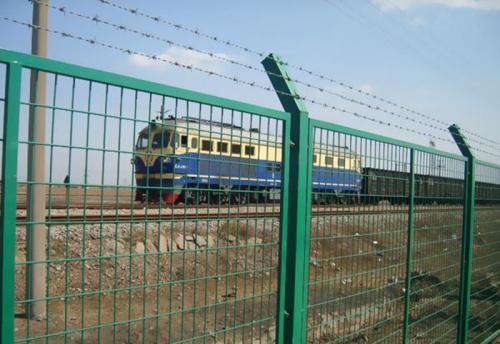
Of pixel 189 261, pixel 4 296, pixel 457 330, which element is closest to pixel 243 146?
pixel 4 296

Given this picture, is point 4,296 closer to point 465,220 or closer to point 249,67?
point 249,67

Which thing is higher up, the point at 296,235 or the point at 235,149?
the point at 235,149

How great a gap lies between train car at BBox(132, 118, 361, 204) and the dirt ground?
230 mm

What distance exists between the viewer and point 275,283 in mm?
4566

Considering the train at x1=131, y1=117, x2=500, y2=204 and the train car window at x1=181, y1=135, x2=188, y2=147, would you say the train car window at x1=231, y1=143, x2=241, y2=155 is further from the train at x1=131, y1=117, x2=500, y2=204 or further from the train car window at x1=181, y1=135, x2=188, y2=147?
the train car window at x1=181, y1=135, x2=188, y2=147

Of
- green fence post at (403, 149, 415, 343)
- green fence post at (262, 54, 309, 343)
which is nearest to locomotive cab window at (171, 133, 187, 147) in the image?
green fence post at (262, 54, 309, 343)

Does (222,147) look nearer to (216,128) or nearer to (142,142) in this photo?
(216,128)

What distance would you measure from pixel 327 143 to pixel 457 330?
3.84 metres

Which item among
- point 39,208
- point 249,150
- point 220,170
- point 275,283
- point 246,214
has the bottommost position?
point 275,283

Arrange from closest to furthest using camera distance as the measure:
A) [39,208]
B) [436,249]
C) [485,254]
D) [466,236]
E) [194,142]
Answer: [194,142] → [436,249] → [39,208] → [466,236] → [485,254]

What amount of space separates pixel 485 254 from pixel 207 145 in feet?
17.8

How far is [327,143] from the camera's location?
3557 mm

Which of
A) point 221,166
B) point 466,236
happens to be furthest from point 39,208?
point 466,236

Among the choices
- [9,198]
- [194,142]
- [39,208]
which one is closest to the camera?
[9,198]
